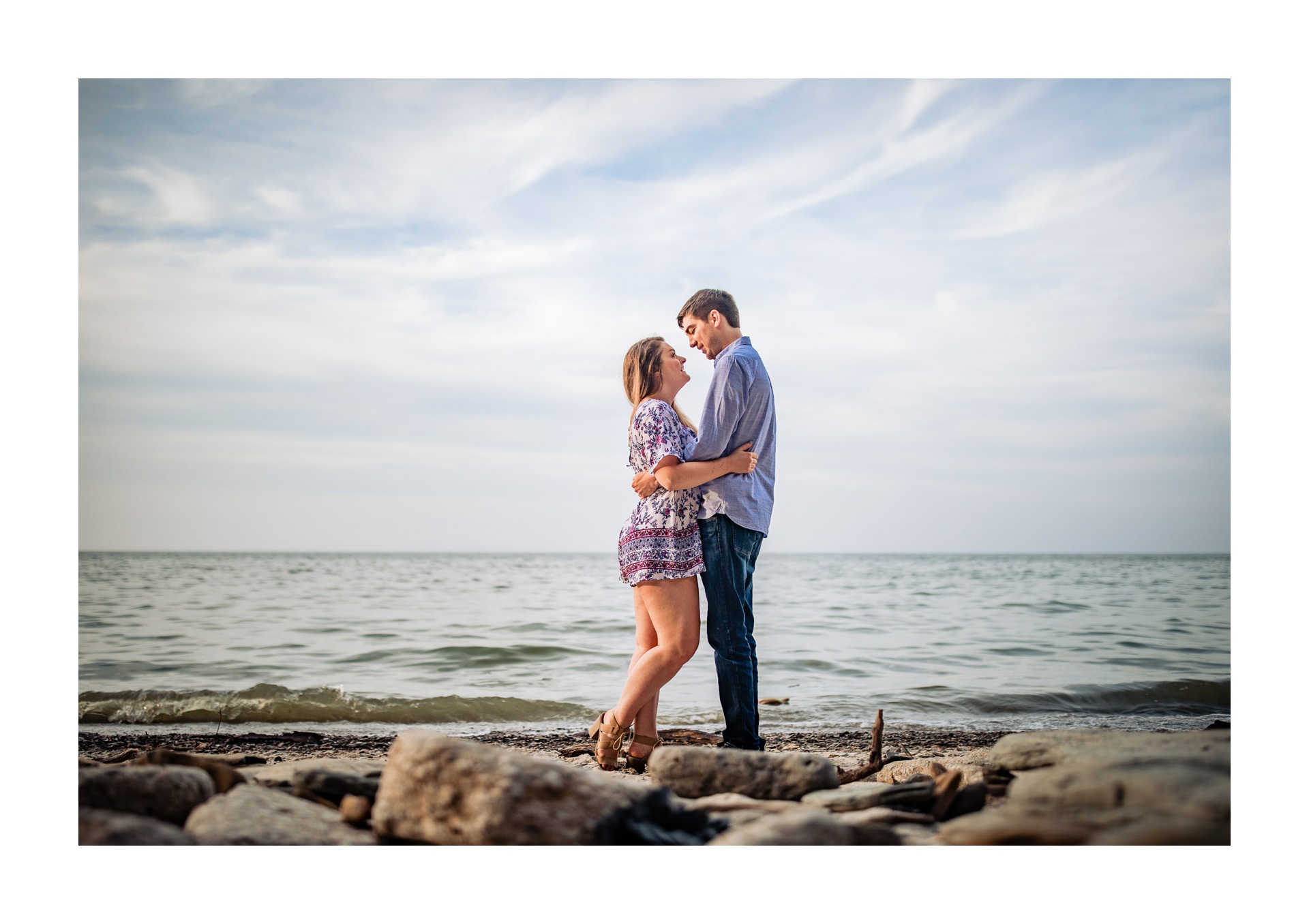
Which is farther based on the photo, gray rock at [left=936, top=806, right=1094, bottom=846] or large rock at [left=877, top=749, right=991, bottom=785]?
large rock at [left=877, top=749, right=991, bottom=785]

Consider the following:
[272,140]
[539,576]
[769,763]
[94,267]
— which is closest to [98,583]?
[539,576]

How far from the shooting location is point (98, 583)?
14.9m

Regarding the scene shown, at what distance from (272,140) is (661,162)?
2783mm

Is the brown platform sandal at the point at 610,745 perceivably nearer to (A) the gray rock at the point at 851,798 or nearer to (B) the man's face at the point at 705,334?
(A) the gray rock at the point at 851,798

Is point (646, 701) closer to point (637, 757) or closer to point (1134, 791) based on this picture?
point (637, 757)

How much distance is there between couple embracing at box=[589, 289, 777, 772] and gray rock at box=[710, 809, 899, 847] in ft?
3.30

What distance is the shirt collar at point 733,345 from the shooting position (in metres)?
3.37

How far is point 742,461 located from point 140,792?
2233 mm

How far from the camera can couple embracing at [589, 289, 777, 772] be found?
128 inches

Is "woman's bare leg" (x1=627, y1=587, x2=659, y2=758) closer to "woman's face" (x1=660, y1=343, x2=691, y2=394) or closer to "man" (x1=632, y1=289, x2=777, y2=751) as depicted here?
"man" (x1=632, y1=289, x2=777, y2=751)

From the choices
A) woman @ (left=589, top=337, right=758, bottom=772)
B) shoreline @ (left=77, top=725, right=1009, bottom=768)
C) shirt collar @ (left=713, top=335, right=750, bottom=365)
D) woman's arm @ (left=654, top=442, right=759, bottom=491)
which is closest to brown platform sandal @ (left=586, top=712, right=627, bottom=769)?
woman @ (left=589, top=337, right=758, bottom=772)

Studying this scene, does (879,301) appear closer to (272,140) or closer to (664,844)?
(272,140)

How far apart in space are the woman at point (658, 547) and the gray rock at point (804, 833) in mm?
1080

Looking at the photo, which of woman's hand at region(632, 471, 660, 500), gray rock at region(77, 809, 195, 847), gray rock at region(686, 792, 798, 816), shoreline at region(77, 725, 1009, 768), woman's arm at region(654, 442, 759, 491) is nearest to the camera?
gray rock at region(77, 809, 195, 847)
